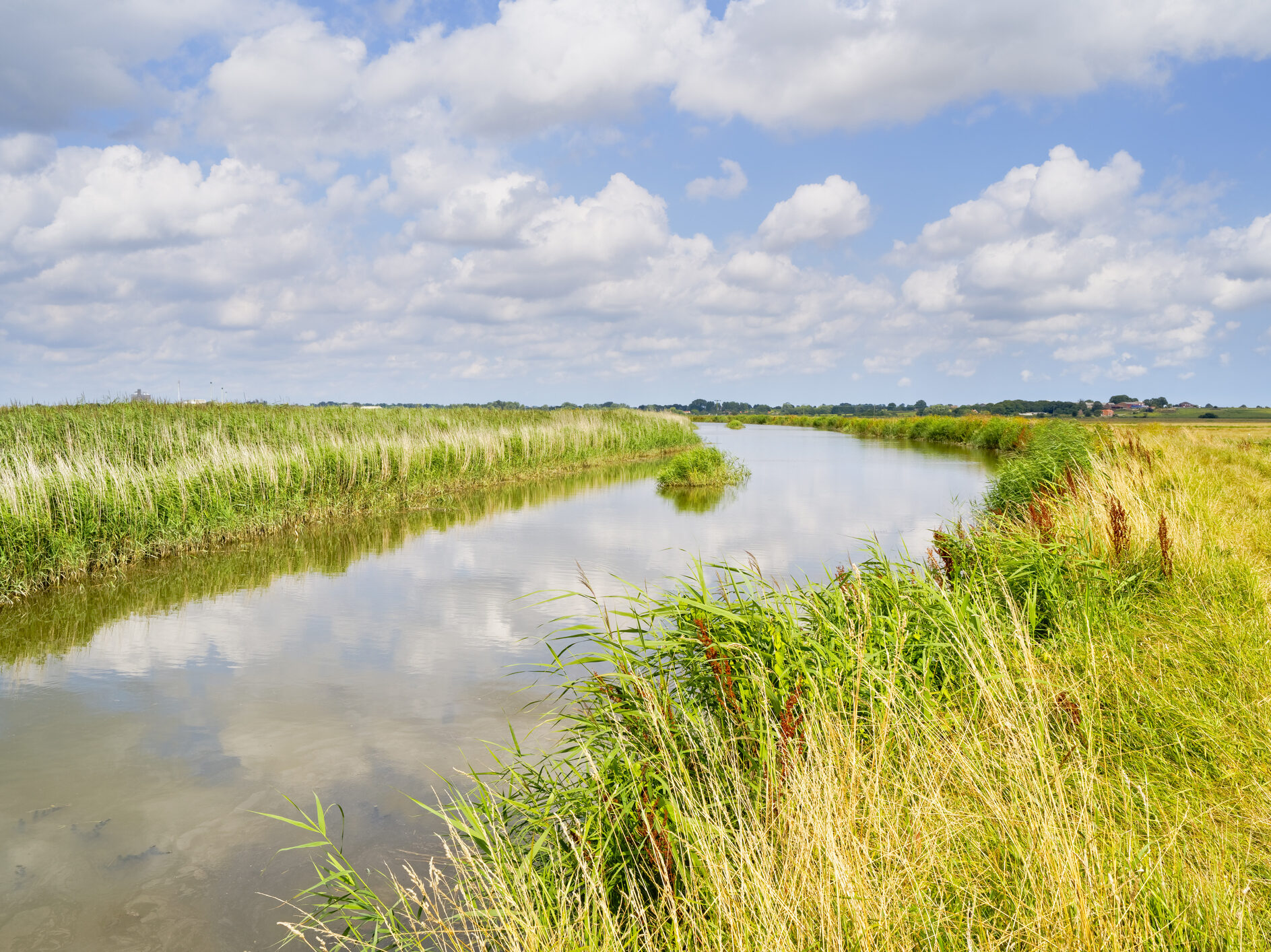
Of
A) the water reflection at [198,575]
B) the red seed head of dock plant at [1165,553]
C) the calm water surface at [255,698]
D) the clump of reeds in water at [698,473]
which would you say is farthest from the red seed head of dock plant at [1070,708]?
the clump of reeds in water at [698,473]

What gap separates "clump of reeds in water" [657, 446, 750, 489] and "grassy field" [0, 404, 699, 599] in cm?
539

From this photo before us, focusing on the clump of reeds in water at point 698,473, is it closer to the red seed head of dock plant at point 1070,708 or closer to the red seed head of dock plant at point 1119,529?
the red seed head of dock plant at point 1119,529

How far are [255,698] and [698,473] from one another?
1714 cm

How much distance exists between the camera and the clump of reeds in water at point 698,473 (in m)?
22.8

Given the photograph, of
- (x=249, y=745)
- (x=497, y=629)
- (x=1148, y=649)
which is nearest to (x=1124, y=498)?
(x=1148, y=649)

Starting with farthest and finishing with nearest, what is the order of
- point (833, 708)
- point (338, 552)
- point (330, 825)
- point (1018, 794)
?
point (338, 552), point (330, 825), point (833, 708), point (1018, 794)

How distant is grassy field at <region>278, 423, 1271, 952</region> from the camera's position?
2418 mm

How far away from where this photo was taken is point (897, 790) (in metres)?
3.35

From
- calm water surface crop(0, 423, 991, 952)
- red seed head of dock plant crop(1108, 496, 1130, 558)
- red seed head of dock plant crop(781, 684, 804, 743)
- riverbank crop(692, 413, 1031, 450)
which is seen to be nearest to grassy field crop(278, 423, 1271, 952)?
red seed head of dock plant crop(781, 684, 804, 743)

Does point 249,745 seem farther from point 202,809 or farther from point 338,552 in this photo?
point 338,552

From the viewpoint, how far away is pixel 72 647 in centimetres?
827

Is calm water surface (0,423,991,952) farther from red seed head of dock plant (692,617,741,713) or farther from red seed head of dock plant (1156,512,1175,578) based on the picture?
red seed head of dock plant (1156,512,1175,578)

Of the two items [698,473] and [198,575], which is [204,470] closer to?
[198,575]

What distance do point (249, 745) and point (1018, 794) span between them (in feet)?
18.5
